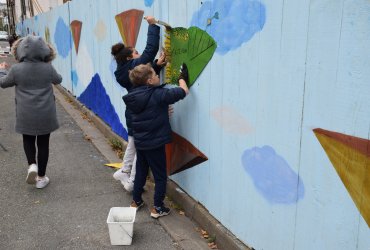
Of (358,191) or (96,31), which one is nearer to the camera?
(358,191)

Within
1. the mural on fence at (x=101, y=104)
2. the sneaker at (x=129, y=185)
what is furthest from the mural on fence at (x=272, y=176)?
the mural on fence at (x=101, y=104)

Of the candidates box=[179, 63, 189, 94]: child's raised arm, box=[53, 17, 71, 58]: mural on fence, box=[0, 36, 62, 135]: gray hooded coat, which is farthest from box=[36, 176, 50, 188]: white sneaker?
box=[53, 17, 71, 58]: mural on fence

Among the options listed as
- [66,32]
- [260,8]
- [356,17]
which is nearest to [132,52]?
[260,8]

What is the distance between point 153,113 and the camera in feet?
11.7

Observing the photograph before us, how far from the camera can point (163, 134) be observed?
3674 millimetres

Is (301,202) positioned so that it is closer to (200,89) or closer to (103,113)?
(200,89)

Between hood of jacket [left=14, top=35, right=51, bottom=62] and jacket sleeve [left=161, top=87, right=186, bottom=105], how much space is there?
5.90 ft

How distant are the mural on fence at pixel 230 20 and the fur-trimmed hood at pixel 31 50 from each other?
1958 mm

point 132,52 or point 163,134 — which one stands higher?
point 132,52

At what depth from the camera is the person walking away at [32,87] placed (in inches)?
174

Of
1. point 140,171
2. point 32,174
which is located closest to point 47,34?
point 32,174

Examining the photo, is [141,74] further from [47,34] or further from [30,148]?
[47,34]

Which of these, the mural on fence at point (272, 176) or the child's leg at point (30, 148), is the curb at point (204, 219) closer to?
the mural on fence at point (272, 176)

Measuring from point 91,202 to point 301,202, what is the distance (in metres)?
2.58
